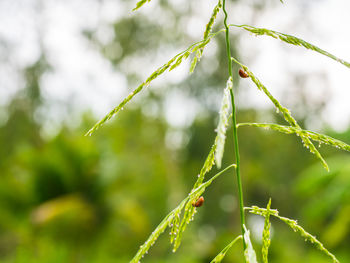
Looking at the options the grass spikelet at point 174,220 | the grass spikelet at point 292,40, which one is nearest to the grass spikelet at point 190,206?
the grass spikelet at point 174,220

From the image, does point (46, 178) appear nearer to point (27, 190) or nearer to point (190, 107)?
point (27, 190)

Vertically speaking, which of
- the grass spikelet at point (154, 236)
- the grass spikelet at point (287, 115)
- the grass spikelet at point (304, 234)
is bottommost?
the grass spikelet at point (304, 234)

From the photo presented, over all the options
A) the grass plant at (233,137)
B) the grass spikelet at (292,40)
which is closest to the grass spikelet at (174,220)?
the grass plant at (233,137)

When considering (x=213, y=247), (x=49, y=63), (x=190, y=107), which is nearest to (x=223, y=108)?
(x=213, y=247)

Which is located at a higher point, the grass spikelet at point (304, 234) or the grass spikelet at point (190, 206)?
the grass spikelet at point (190, 206)

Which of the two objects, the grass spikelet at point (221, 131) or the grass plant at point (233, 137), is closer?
the grass spikelet at point (221, 131)

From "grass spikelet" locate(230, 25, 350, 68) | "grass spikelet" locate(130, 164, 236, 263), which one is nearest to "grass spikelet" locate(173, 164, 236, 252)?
"grass spikelet" locate(130, 164, 236, 263)

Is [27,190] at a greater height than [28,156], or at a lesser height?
lesser

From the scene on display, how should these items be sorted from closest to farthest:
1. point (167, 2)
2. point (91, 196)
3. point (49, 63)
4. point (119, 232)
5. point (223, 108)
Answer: point (223, 108) < point (91, 196) < point (119, 232) < point (167, 2) < point (49, 63)

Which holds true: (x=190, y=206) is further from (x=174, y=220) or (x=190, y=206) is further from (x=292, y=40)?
(x=292, y=40)

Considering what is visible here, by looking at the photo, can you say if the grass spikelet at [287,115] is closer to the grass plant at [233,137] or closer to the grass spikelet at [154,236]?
the grass plant at [233,137]

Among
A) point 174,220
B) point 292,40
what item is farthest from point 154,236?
point 292,40
